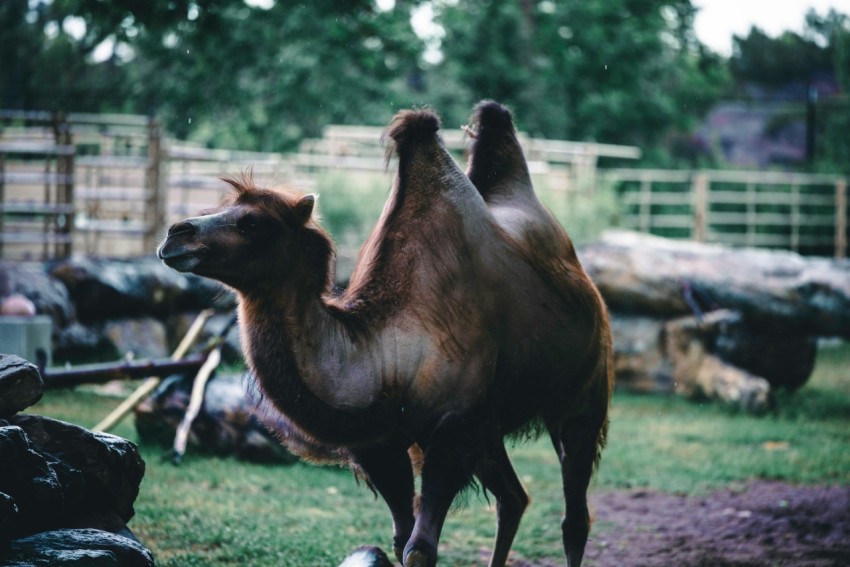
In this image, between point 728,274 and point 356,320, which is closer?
point 356,320

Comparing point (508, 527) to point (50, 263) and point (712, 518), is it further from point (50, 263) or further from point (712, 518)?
point (50, 263)

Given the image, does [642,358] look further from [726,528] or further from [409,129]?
[409,129]

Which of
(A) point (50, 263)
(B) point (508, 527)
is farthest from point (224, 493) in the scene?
(A) point (50, 263)

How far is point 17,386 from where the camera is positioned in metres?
3.85

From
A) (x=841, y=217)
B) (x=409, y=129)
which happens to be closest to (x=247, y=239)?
(x=409, y=129)

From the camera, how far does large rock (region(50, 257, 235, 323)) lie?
11.8 metres

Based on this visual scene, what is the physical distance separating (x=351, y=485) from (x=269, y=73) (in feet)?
73.1

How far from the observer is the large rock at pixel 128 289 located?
38.7 feet

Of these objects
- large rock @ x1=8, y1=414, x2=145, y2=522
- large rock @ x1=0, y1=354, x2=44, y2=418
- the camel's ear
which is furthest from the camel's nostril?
large rock @ x1=8, y1=414, x2=145, y2=522

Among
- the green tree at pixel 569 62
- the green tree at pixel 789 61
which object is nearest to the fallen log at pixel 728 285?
the green tree at pixel 569 62

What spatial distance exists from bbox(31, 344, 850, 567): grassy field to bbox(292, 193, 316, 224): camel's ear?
1.54m

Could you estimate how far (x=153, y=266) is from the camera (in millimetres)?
12820

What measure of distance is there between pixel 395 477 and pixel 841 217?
818 inches

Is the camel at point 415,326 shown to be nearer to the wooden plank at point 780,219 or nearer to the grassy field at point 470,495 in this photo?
the grassy field at point 470,495
